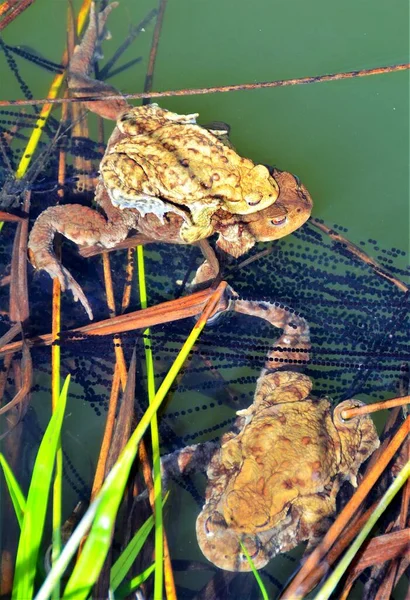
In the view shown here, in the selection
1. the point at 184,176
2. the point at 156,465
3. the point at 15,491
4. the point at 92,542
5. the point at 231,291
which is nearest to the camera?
the point at 92,542

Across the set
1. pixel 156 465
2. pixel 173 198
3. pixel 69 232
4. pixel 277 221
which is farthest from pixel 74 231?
pixel 156 465

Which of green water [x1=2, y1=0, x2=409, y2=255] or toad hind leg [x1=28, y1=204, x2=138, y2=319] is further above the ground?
green water [x1=2, y1=0, x2=409, y2=255]

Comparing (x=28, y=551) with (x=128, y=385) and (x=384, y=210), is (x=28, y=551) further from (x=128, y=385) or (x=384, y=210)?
(x=384, y=210)

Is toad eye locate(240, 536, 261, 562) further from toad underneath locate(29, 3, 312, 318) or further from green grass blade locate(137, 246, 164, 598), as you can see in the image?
toad underneath locate(29, 3, 312, 318)

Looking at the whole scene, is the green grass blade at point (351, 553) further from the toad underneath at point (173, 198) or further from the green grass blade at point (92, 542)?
the toad underneath at point (173, 198)

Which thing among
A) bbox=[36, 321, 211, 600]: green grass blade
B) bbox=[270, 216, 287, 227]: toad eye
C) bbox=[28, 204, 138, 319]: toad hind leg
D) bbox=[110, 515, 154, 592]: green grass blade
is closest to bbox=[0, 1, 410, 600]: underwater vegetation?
bbox=[110, 515, 154, 592]: green grass blade

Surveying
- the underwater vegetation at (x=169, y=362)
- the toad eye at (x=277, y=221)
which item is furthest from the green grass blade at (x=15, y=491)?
the toad eye at (x=277, y=221)

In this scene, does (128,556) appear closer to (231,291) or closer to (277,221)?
(231,291)
